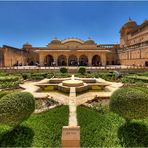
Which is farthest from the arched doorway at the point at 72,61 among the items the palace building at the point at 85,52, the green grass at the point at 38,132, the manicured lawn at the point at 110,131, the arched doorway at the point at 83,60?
the manicured lawn at the point at 110,131

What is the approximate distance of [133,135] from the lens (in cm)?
562

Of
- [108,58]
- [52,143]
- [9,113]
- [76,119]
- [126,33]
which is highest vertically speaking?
[126,33]

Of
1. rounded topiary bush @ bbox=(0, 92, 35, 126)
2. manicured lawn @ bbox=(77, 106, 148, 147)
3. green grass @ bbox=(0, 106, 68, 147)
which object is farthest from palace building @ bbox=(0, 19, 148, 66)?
rounded topiary bush @ bbox=(0, 92, 35, 126)

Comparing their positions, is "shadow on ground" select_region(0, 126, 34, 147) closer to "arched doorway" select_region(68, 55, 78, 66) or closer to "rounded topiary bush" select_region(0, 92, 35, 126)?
"rounded topiary bush" select_region(0, 92, 35, 126)

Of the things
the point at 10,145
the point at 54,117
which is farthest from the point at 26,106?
the point at 54,117

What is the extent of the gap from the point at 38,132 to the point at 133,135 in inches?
124

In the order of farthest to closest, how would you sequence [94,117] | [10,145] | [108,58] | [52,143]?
[108,58] < [94,117] < [52,143] < [10,145]

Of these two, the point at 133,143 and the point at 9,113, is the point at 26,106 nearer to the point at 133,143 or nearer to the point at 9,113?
the point at 9,113

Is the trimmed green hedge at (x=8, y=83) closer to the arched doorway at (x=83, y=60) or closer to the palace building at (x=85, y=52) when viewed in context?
the palace building at (x=85, y=52)

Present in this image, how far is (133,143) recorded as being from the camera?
525 cm

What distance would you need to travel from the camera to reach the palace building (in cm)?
3373

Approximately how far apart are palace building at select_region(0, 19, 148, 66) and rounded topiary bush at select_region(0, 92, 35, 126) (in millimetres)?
28772

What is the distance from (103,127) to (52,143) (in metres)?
1.91

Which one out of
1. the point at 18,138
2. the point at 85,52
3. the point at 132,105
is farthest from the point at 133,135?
the point at 85,52
